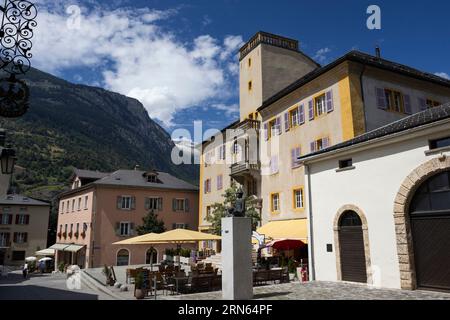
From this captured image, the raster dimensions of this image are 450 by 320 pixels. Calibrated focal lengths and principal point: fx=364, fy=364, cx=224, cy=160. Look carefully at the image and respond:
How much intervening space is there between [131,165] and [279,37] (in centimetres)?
10124

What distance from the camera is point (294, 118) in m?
25.6

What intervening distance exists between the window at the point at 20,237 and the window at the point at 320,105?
1914 inches

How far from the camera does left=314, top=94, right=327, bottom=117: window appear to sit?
22.9m

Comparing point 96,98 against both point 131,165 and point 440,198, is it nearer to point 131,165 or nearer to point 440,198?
point 131,165

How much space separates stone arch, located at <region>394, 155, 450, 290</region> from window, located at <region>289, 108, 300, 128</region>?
12621 millimetres

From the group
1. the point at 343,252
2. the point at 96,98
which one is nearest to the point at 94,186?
the point at 343,252

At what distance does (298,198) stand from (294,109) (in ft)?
20.6

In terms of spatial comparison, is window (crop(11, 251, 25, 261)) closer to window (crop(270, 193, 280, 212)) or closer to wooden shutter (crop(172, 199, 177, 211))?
wooden shutter (crop(172, 199, 177, 211))

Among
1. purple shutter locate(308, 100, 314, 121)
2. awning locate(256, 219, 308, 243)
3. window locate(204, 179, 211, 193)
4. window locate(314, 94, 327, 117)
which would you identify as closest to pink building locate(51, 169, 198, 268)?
window locate(204, 179, 211, 193)

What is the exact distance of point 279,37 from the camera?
1238 inches

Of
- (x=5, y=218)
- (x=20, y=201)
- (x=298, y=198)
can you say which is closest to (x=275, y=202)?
(x=298, y=198)

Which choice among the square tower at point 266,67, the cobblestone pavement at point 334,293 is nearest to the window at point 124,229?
the square tower at point 266,67

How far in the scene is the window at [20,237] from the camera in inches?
2090

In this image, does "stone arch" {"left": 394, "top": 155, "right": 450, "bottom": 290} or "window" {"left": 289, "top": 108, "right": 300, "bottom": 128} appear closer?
"stone arch" {"left": 394, "top": 155, "right": 450, "bottom": 290}
